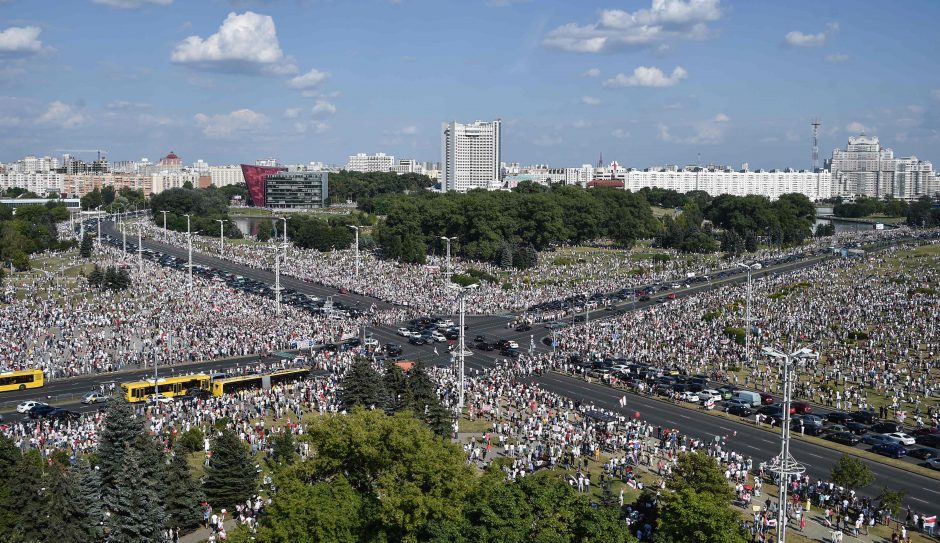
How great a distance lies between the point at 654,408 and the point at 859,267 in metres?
49.6

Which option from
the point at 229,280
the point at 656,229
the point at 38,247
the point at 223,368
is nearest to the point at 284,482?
the point at 223,368

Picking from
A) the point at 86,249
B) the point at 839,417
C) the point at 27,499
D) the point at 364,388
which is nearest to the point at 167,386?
the point at 364,388

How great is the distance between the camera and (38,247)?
8475 centimetres

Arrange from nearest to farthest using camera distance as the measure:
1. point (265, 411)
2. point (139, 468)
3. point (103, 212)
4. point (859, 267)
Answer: point (139, 468)
point (265, 411)
point (859, 267)
point (103, 212)

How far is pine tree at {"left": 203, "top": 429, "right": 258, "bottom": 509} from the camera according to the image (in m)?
25.2

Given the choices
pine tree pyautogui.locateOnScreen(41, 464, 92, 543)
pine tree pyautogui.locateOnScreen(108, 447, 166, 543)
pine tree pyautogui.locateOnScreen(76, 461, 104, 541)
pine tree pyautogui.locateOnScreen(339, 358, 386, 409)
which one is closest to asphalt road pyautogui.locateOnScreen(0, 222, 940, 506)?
pine tree pyautogui.locateOnScreen(339, 358, 386, 409)

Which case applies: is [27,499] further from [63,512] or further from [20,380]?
[20,380]

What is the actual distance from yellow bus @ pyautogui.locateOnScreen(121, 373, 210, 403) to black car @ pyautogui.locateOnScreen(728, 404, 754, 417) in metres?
23.3

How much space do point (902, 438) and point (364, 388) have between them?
20432 millimetres

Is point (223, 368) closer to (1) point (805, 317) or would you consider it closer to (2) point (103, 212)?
(1) point (805, 317)

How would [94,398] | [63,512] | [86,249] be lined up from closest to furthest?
[63,512] < [94,398] < [86,249]

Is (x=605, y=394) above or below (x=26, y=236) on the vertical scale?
below

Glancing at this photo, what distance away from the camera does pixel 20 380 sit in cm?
3847

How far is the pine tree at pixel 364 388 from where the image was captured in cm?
3309
